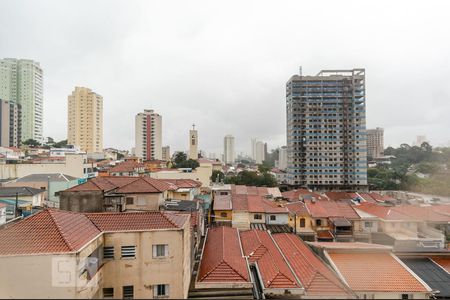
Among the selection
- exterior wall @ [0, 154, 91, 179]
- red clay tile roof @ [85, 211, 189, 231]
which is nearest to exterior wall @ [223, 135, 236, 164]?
exterior wall @ [0, 154, 91, 179]

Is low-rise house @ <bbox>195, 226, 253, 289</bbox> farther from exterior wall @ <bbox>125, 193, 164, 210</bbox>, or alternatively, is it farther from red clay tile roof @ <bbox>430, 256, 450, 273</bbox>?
red clay tile roof @ <bbox>430, 256, 450, 273</bbox>

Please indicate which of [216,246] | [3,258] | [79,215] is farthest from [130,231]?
[216,246]

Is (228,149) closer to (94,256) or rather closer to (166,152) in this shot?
(166,152)

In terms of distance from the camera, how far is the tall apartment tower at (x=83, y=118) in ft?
209

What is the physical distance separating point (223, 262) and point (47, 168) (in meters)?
25.2

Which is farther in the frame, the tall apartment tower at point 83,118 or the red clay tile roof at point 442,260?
the tall apartment tower at point 83,118

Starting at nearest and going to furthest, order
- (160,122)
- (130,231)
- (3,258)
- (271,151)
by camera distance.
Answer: (3,258) → (130,231) → (160,122) → (271,151)

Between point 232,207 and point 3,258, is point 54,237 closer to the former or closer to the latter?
point 3,258

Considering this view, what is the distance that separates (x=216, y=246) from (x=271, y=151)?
116m

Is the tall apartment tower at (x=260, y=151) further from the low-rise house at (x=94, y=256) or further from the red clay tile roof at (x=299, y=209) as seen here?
the low-rise house at (x=94, y=256)

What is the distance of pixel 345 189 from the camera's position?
45125 millimetres

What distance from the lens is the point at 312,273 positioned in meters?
9.29

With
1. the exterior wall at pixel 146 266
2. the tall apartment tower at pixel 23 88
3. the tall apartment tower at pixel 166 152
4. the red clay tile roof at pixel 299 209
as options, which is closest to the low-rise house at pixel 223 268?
the exterior wall at pixel 146 266

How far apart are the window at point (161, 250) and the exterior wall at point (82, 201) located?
4.53m
